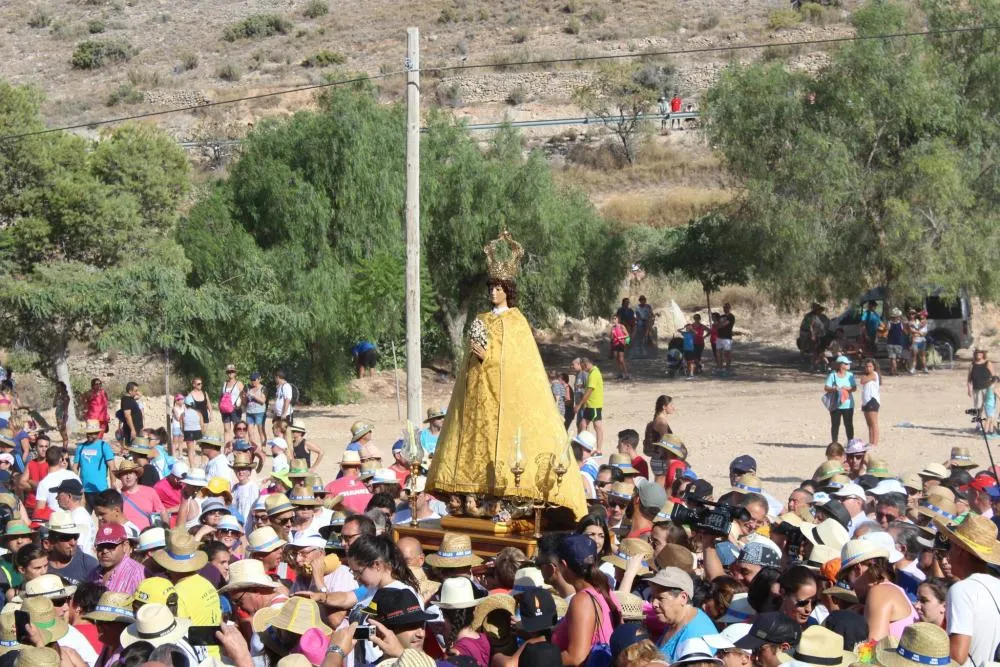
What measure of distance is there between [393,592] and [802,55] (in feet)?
201

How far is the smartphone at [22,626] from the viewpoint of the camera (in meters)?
6.02

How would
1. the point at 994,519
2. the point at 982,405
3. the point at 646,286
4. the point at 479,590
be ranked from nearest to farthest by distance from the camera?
1. the point at 479,590
2. the point at 994,519
3. the point at 982,405
4. the point at 646,286

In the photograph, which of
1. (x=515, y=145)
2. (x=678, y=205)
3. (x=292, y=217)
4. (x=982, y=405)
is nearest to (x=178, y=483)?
(x=982, y=405)

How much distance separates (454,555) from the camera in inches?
292

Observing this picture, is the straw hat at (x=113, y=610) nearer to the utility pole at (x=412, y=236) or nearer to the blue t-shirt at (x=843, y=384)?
the utility pole at (x=412, y=236)

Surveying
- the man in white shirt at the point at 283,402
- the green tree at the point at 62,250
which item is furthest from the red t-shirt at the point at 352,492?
the green tree at the point at 62,250

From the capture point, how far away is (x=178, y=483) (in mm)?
11734

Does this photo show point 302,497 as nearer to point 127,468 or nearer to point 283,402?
point 127,468

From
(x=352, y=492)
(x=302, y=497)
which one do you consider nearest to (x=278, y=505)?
(x=302, y=497)

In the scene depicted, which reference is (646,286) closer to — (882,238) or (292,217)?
(882,238)

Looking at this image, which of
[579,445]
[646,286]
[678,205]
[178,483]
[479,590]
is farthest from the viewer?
[678,205]

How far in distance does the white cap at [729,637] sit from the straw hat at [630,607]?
53cm

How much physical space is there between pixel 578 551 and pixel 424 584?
1.39 meters

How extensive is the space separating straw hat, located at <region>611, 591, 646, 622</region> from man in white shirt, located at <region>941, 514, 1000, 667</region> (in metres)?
1.45
